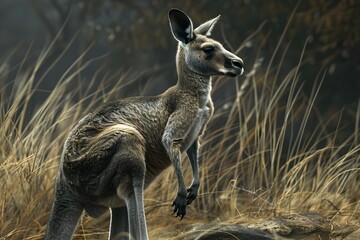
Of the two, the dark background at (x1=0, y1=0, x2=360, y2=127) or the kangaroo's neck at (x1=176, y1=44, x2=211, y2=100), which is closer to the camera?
the kangaroo's neck at (x1=176, y1=44, x2=211, y2=100)

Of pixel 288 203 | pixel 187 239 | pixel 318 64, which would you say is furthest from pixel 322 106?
pixel 187 239

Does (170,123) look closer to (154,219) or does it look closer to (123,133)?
(123,133)

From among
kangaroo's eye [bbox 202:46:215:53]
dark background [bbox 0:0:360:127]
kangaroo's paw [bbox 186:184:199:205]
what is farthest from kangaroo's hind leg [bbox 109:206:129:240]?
dark background [bbox 0:0:360:127]

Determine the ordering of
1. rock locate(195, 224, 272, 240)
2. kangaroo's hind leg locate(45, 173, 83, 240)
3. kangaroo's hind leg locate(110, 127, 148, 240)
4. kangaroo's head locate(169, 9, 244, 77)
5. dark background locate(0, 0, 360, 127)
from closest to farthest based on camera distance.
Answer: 1. kangaroo's hind leg locate(110, 127, 148, 240)
2. kangaroo's hind leg locate(45, 173, 83, 240)
3. kangaroo's head locate(169, 9, 244, 77)
4. rock locate(195, 224, 272, 240)
5. dark background locate(0, 0, 360, 127)

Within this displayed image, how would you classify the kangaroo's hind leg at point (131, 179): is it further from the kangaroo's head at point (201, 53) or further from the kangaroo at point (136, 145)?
the kangaroo's head at point (201, 53)

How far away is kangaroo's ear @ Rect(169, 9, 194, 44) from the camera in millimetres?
5020

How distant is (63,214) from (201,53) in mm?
1337

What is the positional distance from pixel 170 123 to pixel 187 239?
0.97 metres

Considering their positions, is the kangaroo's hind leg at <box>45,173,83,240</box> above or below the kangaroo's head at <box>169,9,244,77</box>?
below

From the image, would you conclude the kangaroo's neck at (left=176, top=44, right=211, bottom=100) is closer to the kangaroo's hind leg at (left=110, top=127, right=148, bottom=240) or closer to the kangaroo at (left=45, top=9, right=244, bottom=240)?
the kangaroo at (left=45, top=9, right=244, bottom=240)

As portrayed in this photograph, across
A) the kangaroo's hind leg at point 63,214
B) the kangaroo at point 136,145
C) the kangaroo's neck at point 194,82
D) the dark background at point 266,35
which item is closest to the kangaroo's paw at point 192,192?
the kangaroo at point 136,145

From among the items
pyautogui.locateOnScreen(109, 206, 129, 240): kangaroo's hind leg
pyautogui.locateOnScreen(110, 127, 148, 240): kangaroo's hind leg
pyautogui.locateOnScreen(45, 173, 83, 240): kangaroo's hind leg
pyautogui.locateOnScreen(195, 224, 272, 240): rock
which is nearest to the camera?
pyautogui.locateOnScreen(110, 127, 148, 240): kangaroo's hind leg

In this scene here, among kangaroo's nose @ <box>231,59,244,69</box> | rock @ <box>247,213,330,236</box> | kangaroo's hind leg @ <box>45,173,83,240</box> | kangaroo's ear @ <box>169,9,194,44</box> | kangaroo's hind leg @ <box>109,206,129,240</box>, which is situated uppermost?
kangaroo's ear @ <box>169,9,194,44</box>

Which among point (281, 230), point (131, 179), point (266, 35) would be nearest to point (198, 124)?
point (131, 179)
